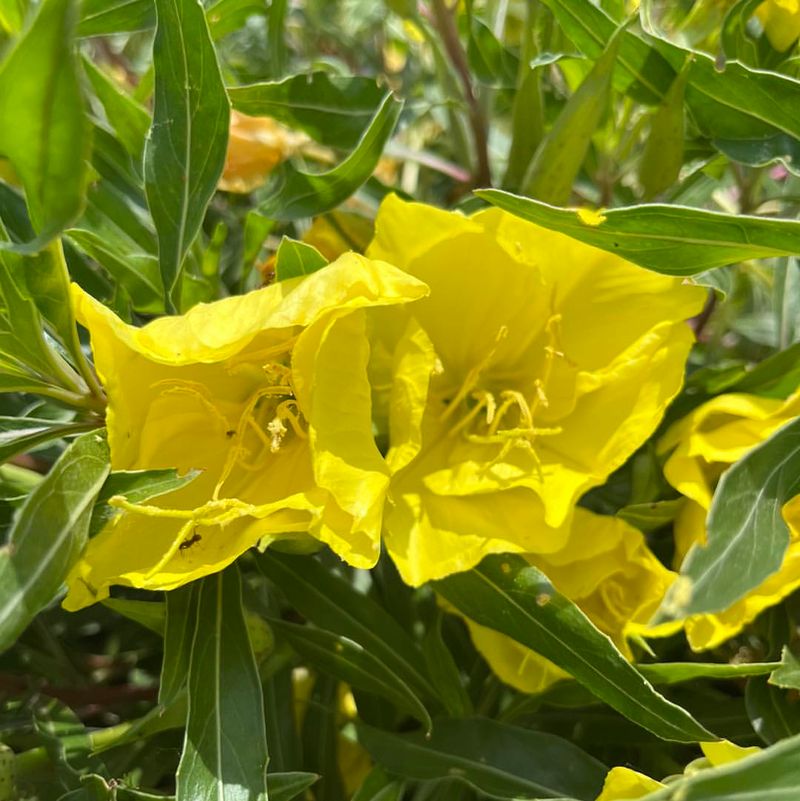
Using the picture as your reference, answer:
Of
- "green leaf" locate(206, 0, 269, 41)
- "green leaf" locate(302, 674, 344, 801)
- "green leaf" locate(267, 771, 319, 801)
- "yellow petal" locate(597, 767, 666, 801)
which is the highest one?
"green leaf" locate(206, 0, 269, 41)

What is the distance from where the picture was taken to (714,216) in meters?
0.58

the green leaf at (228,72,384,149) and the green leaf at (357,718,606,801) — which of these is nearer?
the green leaf at (357,718,606,801)

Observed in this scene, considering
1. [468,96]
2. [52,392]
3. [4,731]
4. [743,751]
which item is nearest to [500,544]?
[743,751]

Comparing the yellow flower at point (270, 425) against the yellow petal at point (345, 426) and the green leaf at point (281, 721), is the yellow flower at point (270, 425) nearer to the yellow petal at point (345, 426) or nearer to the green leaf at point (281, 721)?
the yellow petal at point (345, 426)

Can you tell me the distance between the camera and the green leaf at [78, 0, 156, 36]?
0.70 metres

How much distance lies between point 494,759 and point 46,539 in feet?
1.22

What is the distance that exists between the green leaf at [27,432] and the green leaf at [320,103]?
32cm

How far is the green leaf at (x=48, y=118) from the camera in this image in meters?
0.39

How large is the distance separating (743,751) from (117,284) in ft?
1.88

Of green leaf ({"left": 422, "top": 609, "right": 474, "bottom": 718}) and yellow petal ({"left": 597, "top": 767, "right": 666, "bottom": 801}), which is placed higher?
yellow petal ({"left": 597, "top": 767, "right": 666, "bottom": 801})

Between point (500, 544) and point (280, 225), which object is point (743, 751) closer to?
point (500, 544)

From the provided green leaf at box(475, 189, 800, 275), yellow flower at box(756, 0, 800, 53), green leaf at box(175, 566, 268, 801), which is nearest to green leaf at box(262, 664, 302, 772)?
green leaf at box(175, 566, 268, 801)

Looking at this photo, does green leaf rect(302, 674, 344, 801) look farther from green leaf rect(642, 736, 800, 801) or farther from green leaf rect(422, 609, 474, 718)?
green leaf rect(642, 736, 800, 801)

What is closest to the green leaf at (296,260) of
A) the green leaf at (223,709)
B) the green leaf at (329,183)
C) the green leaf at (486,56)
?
the green leaf at (329,183)
